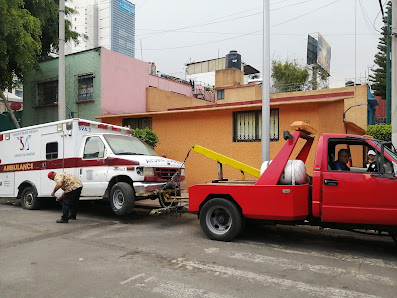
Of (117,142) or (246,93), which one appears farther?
(246,93)

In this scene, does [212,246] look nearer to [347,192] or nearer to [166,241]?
[166,241]

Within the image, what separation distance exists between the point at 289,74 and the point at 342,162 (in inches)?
1448

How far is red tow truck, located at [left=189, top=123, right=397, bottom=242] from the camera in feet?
18.0

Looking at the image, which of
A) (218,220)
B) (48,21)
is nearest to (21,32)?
(48,21)

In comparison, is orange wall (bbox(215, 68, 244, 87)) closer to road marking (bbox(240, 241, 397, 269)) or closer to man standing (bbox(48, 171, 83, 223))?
man standing (bbox(48, 171, 83, 223))

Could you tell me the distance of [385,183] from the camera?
5430mm

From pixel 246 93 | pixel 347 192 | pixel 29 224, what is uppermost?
pixel 246 93

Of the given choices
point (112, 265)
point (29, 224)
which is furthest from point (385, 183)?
point (29, 224)

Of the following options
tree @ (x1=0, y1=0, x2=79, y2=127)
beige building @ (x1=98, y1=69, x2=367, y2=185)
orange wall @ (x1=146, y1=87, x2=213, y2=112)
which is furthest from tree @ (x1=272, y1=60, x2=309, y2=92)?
tree @ (x1=0, y1=0, x2=79, y2=127)

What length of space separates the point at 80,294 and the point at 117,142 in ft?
17.6

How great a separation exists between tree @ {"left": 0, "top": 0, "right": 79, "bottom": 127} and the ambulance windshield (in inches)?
305

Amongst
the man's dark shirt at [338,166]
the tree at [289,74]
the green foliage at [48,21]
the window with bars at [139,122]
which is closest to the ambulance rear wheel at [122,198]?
the man's dark shirt at [338,166]

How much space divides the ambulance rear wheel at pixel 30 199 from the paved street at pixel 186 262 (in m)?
2.12

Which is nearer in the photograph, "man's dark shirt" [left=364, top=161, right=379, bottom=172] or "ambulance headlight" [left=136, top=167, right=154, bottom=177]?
"man's dark shirt" [left=364, top=161, right=379, bottom=172]
